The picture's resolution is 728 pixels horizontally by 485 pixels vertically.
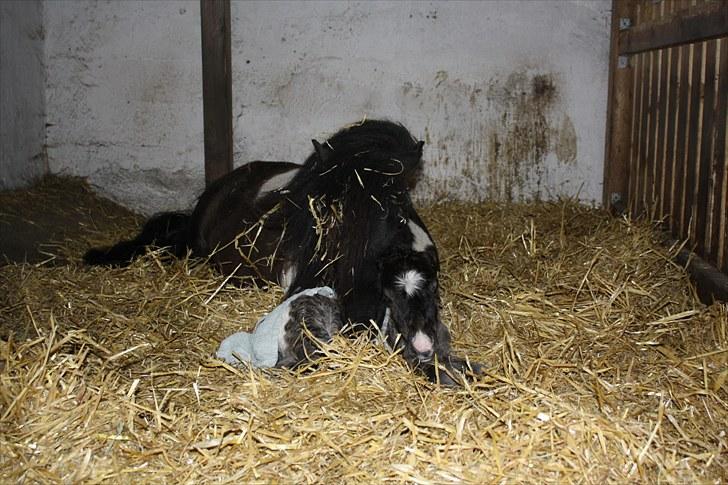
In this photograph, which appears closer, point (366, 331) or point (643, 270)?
point (366, 331)

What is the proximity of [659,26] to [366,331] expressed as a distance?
3.28 m

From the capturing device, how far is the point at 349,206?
2961mm

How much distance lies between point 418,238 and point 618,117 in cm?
324

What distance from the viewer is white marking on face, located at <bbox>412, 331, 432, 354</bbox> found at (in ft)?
8.84

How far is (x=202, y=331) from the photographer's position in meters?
3.28

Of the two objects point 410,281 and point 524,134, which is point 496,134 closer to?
point 524,134

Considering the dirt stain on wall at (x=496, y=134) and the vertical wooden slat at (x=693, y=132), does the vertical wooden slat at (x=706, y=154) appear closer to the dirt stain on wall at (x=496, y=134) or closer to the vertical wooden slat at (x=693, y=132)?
the vertical wooden slat at (x=693, y=132)

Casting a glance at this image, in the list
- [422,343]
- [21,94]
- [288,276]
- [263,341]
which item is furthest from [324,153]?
[21,94]

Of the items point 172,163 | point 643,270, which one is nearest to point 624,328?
point 643,270

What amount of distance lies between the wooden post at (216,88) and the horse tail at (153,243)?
99cm

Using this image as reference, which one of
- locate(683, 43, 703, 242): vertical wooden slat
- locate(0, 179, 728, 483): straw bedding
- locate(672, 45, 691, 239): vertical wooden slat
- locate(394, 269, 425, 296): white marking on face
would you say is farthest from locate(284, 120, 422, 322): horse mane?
locate(672, 45, 691, 239): vertical wooden slat

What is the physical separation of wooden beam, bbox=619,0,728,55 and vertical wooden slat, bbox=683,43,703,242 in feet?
0.43

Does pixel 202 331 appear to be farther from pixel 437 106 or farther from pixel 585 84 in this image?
pixel 585 84

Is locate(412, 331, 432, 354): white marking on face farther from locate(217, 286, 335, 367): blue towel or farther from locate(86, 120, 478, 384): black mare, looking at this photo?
locate(217, 286, 335, 367): blue towel
